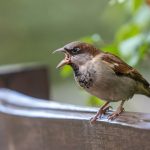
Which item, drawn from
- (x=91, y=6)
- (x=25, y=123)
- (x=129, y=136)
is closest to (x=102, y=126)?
(x=129, y=136)

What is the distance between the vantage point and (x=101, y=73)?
304 cm

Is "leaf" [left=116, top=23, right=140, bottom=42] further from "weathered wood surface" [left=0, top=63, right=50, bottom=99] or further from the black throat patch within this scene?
"weathered wood surface" [left=0, top=63, right=50, bottom=99]

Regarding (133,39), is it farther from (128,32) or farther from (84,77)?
(84,77)

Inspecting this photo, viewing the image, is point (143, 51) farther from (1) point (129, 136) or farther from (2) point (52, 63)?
(2) point (52, 63)

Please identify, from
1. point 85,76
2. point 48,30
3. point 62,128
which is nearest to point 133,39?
point 85,76

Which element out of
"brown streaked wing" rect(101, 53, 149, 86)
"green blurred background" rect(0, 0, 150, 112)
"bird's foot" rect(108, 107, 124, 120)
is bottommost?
"bird's foot" rect(108, 107, 124, 120)

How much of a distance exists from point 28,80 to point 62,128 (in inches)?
65.6

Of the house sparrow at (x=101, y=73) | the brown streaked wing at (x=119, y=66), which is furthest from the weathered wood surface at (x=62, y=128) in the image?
the brown streaked wing at (x=119, y=66)

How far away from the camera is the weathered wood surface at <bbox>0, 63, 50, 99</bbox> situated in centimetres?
449

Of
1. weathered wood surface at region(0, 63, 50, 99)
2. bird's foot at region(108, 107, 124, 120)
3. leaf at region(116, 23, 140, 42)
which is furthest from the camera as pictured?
weathered wood surface at region(0, 63, 50, 99)

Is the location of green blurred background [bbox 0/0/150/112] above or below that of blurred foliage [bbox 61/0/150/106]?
above

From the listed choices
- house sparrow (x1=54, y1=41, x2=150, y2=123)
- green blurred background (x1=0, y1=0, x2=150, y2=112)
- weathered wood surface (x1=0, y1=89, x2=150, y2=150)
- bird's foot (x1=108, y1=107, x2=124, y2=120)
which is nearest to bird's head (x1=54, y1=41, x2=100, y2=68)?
house sparrow (x1=54, y1=41, x2=150, y2=123)

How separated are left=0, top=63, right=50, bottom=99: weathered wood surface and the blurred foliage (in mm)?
682

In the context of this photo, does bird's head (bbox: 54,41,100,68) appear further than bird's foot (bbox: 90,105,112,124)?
Yes
